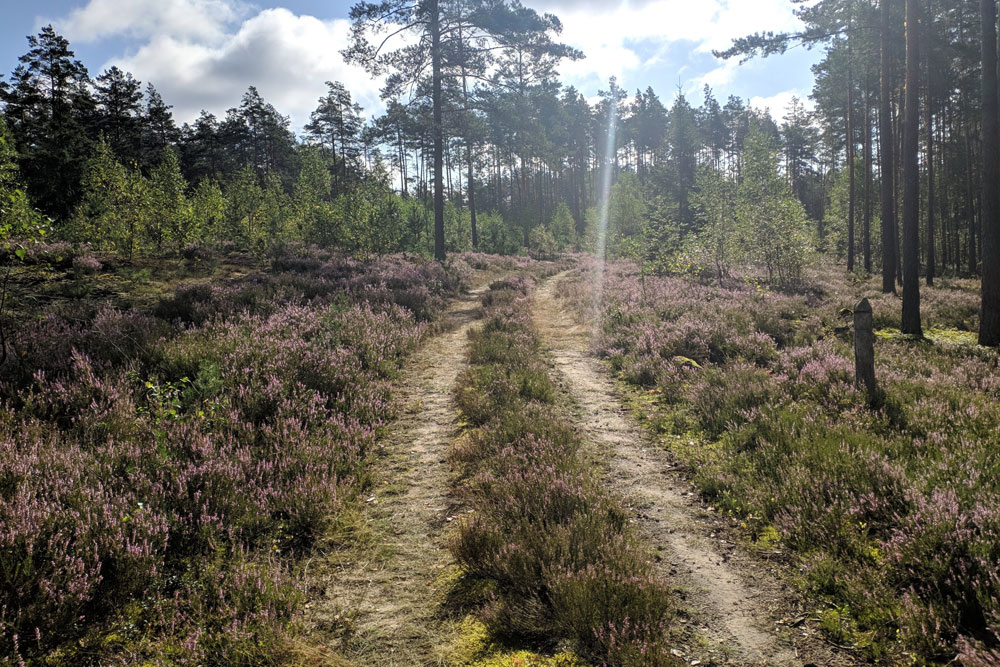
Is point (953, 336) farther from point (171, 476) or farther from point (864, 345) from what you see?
point (171, 476)

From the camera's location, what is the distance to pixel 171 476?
4.53 metres

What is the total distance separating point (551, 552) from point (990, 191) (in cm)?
1438

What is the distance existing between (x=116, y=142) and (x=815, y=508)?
54.6 meters

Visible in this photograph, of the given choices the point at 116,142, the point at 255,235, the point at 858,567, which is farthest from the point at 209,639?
the point at 116,142

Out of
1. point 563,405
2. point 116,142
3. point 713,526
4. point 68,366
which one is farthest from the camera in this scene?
point 116,142

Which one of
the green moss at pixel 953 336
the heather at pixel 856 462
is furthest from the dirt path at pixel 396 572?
the green moss at pixel 953 336

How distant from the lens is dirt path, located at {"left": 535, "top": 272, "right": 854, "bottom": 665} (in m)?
3.08

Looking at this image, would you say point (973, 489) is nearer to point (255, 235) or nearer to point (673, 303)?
point (673, 303)

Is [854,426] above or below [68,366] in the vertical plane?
below

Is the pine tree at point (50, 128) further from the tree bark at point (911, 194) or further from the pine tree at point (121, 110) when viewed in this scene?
the tree bark at point (911, 194)

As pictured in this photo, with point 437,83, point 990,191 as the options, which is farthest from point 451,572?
point 437,83

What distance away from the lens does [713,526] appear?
4.66 metres

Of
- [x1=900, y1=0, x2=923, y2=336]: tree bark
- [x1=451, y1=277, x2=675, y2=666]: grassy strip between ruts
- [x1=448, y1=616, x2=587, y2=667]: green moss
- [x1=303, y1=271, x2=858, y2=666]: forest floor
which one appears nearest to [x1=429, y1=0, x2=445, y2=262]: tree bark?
[x1=900, y1=0, x2=923, y2=336]: tree bark

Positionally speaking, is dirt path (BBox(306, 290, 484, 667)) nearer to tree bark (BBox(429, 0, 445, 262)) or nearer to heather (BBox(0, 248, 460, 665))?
heather (BBox(0, 248, 460, 665))
